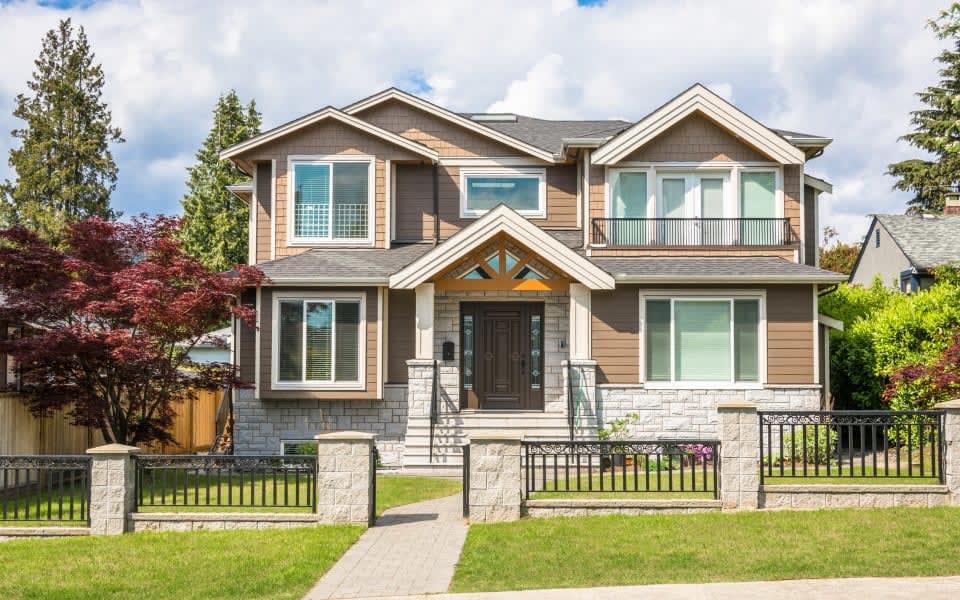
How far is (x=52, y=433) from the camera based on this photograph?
1555 centimetres

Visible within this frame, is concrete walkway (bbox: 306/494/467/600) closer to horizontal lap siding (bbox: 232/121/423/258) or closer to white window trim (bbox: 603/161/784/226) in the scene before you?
horizontal lap siding (bbox: 232/121/423/258)

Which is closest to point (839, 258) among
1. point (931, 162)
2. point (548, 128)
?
point (931, 162)

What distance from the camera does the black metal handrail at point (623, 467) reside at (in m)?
10.8

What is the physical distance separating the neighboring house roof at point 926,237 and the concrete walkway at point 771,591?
17.8 metres

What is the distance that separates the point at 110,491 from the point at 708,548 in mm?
6735

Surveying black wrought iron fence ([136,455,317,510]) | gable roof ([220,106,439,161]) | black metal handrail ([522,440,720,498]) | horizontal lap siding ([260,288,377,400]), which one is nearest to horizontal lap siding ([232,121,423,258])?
gable roof ([220,106,439,161])

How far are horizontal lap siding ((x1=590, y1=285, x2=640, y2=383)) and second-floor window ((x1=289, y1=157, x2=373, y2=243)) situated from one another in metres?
5.12

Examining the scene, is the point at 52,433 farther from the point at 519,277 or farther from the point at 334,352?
the point at 519,277

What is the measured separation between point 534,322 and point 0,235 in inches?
378

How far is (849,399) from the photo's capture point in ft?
63.6

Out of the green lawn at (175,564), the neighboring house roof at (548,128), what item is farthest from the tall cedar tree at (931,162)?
the green lawn at (175,564)

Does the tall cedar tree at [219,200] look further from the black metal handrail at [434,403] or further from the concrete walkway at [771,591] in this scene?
the concrete walkway at [771,591]

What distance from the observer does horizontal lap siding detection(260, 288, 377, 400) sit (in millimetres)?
17328

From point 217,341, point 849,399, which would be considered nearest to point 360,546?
point 217,341
